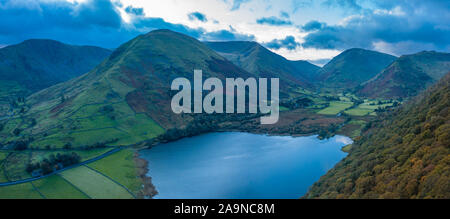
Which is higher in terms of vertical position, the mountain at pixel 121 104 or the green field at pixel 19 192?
the mountain at pixel 121 104

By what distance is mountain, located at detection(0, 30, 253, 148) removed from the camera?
8206 cm

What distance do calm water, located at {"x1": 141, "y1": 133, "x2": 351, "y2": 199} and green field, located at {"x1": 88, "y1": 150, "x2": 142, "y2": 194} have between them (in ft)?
13.5

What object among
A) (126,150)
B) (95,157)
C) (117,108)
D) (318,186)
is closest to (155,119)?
(117,108)

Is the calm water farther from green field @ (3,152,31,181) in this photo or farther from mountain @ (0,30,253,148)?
green field @ (3,152,31,181)

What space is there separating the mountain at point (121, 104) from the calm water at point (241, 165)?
1733 centimetres

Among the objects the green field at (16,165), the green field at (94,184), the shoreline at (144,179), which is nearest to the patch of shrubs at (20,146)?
the green field at (16,165)

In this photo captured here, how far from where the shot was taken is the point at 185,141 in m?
91.4

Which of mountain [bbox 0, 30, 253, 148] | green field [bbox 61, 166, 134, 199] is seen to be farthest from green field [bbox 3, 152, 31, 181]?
green field [bbox 61, 166, 134, 199]

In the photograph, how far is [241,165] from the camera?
6303cm

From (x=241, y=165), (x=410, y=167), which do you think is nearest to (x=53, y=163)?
(x=241, y=165)

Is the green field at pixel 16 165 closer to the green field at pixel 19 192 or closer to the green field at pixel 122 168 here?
the green field at pixel 19 192

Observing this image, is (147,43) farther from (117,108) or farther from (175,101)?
(117,108)

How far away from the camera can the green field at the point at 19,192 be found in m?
47.0
